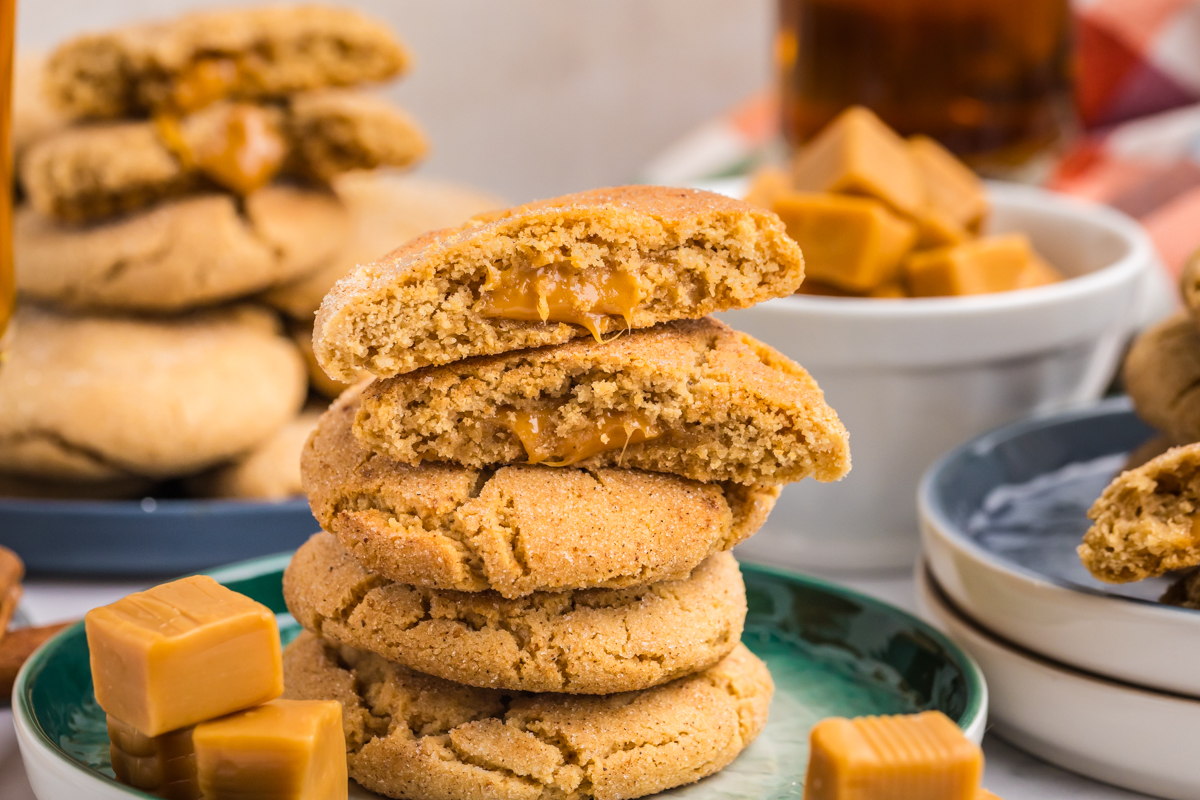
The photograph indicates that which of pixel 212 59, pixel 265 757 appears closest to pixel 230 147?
pixel 212 59

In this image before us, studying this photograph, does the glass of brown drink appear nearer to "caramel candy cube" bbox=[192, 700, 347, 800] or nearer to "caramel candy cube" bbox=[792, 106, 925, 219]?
"caramel candy cube" bbox=[792, 106, 925, 219]

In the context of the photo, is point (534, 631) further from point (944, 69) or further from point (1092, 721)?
point (944, 69)

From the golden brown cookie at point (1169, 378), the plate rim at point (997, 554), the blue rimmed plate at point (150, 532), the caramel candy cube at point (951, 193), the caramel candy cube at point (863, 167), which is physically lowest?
the blue rimmed plate at point (150, 532)

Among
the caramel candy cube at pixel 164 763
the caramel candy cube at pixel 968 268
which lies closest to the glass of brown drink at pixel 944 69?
the caramel candy cube at pixel 968 268

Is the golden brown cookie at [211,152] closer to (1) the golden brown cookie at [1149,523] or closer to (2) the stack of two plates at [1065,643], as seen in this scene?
(2) the stack of two plates at [1065,643]

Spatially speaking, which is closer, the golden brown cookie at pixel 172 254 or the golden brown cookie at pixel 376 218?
the golden brown cookie at pixel 172 254
